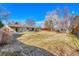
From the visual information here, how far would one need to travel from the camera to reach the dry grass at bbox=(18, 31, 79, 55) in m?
2.34

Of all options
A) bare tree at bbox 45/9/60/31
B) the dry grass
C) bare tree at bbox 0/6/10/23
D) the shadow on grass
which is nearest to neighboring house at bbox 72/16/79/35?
the dry grass

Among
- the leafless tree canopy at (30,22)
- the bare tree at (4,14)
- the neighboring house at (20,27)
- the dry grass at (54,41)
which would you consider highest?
the bare tree at (4,14)

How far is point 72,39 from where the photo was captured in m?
2.37

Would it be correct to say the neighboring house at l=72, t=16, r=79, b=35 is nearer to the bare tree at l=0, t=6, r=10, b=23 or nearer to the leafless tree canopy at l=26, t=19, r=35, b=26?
the leafless tree canopy at l=26, t=19, r=35, b=26

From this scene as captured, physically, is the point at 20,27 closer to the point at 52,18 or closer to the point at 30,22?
the point at 30,22

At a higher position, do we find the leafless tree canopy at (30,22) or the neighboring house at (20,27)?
the leafless tree canopy at (30,22)

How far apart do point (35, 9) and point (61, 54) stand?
52 centimetres

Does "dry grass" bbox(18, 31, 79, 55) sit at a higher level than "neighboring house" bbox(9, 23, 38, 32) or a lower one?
lower

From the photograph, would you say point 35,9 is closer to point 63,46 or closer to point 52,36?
point 52,36

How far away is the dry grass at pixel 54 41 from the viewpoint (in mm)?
2342

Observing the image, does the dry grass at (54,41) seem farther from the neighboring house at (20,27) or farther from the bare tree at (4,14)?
the bare tree at (4,14)

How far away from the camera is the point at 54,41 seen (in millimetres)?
2367

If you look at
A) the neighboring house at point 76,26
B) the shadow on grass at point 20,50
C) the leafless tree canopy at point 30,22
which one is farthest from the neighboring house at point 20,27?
the neighboring house at point 76,26

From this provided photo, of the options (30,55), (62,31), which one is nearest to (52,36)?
(62,31)
